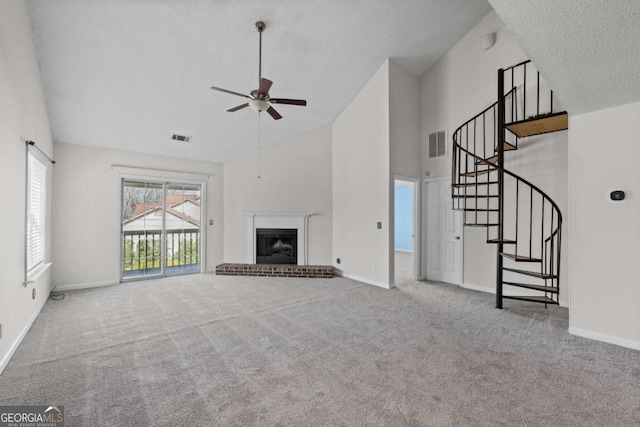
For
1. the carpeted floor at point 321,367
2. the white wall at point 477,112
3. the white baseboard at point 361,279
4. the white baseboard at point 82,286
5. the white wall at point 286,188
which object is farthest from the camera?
the white wall at point 286,188

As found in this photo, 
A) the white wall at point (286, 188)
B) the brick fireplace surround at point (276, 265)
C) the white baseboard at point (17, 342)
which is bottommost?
the white baseboard at point (17, 342)

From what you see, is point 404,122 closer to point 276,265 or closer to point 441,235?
point 441,235

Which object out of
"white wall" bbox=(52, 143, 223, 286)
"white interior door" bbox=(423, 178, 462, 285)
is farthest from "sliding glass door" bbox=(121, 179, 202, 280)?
"white interior door" bbox=(423, 178, 462, 285)

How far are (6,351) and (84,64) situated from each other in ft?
10.4

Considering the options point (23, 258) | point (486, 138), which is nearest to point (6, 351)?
point (23, 258)

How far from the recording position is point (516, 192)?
14.4 ft

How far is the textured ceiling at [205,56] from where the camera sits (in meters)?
3.20

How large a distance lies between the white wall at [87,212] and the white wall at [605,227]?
6.69 meters

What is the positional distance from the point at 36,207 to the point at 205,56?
9.60ft

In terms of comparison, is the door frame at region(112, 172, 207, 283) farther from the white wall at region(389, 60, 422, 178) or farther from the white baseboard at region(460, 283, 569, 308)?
the white baseboard at region(460, 283, 569, 308)

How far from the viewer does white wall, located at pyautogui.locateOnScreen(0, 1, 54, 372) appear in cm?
247

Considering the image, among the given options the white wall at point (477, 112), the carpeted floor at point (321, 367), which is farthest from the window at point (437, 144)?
the carpeted floor at point (321, 367)

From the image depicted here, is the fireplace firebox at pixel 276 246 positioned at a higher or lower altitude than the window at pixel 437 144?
lower

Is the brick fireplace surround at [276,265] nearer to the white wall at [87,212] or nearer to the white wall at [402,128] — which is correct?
the white wall at [402,128]
